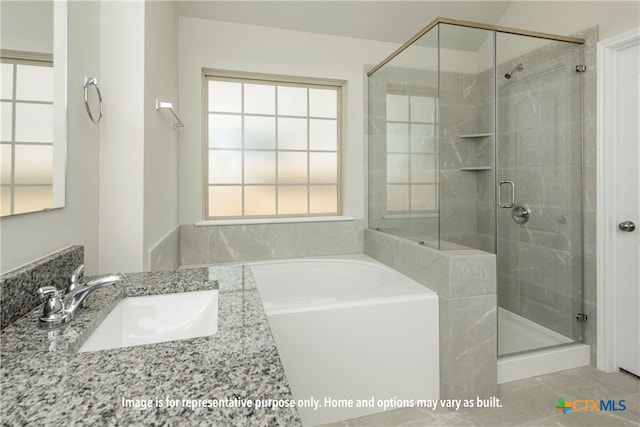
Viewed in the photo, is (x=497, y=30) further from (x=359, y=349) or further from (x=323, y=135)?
(x=359, y=349)

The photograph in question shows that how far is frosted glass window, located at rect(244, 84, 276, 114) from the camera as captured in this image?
287cm

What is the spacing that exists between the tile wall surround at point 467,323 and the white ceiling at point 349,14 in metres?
2.07

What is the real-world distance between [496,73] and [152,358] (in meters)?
2.39

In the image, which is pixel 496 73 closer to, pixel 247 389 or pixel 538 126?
pixel 538 126

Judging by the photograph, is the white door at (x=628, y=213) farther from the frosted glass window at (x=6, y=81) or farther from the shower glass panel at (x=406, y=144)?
the frosted glass window at (x=6, y=81)

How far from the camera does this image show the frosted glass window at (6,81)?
0.78m

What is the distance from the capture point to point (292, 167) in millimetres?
2998

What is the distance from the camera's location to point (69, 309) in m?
0.83

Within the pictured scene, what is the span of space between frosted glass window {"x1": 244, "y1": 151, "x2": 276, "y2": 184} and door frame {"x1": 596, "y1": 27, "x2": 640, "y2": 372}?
7.60 ft

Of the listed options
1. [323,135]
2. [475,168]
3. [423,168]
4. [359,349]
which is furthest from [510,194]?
[323,135]

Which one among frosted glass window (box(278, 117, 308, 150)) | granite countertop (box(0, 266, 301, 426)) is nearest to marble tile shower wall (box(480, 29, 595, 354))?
frosted glass window (box(278, 117, 308, 150))

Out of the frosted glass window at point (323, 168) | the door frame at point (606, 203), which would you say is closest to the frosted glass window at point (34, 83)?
the frosted glass window at point (323, 168)

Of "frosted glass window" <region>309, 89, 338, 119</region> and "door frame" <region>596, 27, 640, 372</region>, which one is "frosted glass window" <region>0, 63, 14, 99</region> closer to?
"frosted glass window" <region>309, 89, 338, 119</region>

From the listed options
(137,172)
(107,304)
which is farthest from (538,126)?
(107,304)
